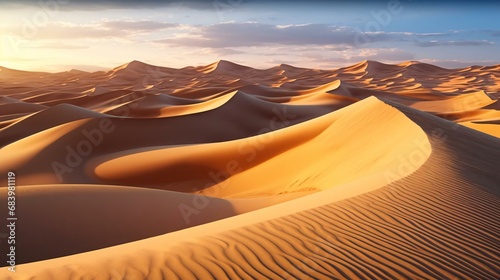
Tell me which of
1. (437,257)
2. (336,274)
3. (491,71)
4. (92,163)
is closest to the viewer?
(336,274)

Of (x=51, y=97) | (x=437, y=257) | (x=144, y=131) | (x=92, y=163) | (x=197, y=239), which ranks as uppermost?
(x=51, y=97)

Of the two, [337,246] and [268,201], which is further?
[268,201]

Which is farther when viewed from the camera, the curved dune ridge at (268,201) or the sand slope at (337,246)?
the curved dune ridge at (268,201)

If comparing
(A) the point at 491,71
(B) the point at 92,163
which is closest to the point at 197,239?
(B) the point at 92,163

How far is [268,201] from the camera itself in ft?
30.9

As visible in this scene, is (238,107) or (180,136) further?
(238,107)

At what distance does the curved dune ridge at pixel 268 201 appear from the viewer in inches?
177

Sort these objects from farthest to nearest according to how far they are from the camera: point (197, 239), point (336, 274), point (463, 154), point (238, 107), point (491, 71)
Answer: point (491, 71) < point (238, 107) < point (463, 154) < point (197, 239) < point (336, 274)

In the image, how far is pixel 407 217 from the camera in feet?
19.1

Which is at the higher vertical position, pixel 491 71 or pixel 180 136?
pixel 491 71

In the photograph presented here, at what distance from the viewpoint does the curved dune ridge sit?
4488mm

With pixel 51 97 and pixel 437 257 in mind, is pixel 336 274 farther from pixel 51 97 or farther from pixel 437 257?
pixel 51 97

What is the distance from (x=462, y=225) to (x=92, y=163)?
14.7 meters

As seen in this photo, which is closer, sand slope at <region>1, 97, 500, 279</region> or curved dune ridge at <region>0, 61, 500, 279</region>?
sand slope at <region>1, 97, 500, 279</region>
